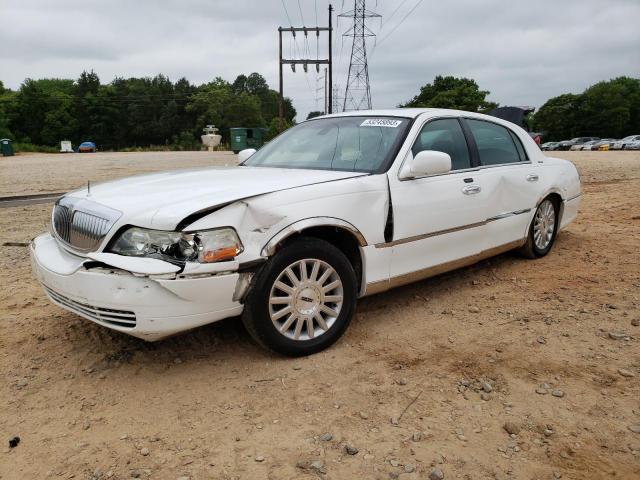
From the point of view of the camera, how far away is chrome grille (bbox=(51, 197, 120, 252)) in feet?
9.32

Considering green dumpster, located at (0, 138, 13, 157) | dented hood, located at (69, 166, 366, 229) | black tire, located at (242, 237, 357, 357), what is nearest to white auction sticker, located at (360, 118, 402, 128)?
dented hood, located at (69, 166, 366, 229)

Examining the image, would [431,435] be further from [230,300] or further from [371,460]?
[230,300]

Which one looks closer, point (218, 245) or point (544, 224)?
point (218, 245)

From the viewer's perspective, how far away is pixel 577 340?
339 cm

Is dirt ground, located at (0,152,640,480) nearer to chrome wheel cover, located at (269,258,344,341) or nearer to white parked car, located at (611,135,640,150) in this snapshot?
chrome wheel cover, located at (269,258,344,341)

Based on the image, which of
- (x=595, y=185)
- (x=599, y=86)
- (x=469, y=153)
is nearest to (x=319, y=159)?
(x=469, y=153)

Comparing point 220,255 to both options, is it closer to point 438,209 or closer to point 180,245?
point 180,245

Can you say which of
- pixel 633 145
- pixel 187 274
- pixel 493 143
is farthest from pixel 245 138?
pixel 187 274

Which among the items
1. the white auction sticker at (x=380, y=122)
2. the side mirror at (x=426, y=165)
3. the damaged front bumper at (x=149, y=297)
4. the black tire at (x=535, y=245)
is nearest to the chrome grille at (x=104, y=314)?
the damaged front bumper at (x=149, y=297)

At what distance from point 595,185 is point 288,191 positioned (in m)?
10.8

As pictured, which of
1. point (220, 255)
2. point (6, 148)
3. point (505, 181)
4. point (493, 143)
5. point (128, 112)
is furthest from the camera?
point (128, 112)

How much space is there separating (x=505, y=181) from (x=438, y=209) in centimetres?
107

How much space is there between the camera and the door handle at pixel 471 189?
4.00m

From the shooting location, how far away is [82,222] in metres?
3.01
